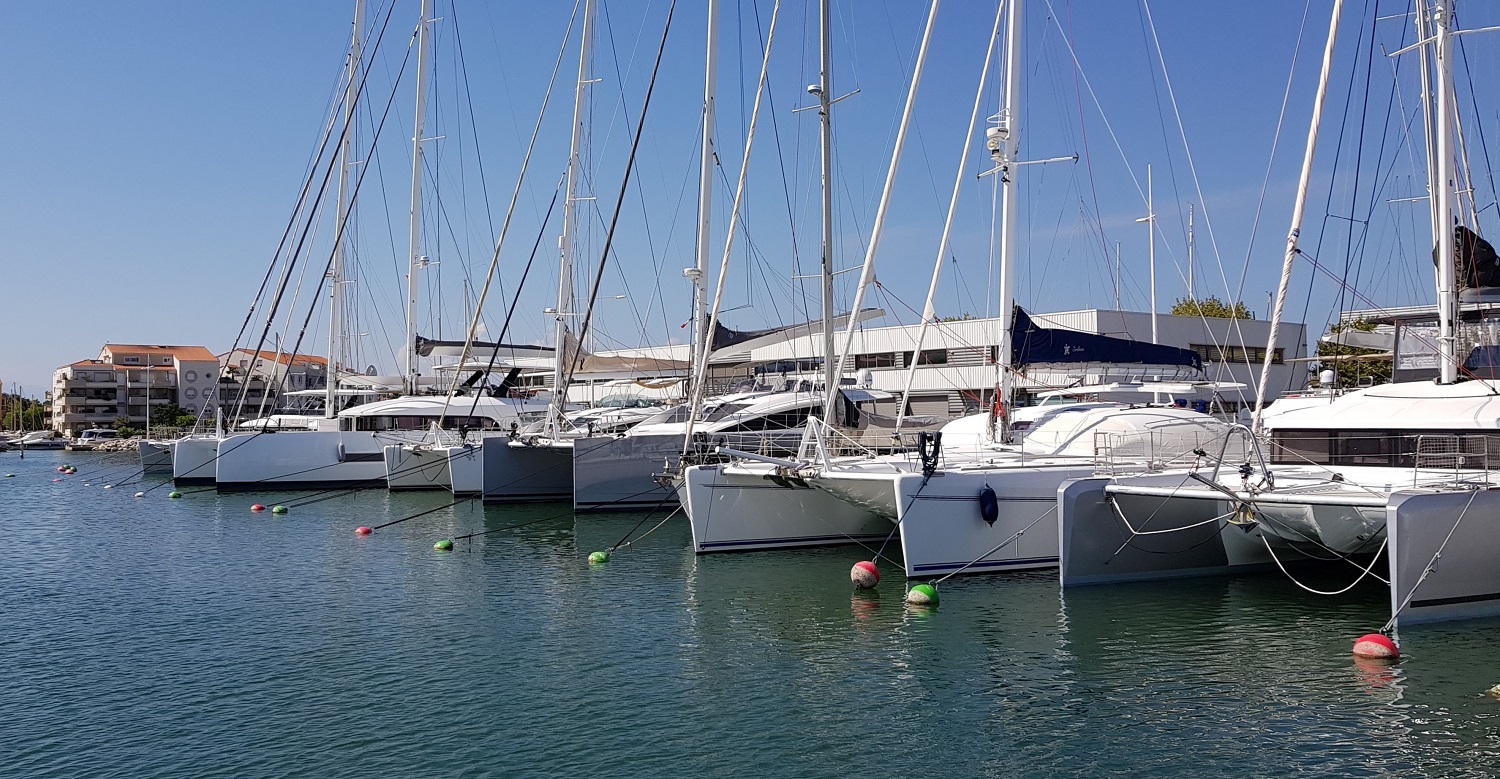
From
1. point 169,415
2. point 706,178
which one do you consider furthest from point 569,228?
point 169,415

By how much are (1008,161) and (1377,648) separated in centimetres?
977

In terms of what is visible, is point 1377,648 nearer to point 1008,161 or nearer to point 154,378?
point 1008,161

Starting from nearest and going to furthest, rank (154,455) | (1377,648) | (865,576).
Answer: (1377,648)
(865,576)
(154,455)

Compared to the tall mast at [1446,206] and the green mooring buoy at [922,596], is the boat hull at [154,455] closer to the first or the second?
the green mooring buoy at [922,596]

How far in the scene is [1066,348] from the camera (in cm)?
1955

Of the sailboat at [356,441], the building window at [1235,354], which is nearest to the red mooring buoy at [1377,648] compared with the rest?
the sailboat at [356,441]

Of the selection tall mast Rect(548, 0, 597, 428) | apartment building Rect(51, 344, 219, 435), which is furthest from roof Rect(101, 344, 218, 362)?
tall mast Rect(548, 0, 597, 428)

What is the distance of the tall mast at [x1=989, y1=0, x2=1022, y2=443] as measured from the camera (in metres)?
18.5

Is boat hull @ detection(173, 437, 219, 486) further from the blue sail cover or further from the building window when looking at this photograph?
the building window

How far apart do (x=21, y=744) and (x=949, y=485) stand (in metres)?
11.2

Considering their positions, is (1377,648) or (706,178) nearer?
(1377,648)

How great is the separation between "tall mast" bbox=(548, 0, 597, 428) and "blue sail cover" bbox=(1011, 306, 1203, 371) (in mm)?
12969

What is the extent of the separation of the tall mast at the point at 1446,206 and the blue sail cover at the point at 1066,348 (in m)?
4.78

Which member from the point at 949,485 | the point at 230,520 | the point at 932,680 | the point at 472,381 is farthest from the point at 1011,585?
the point at 472,381
